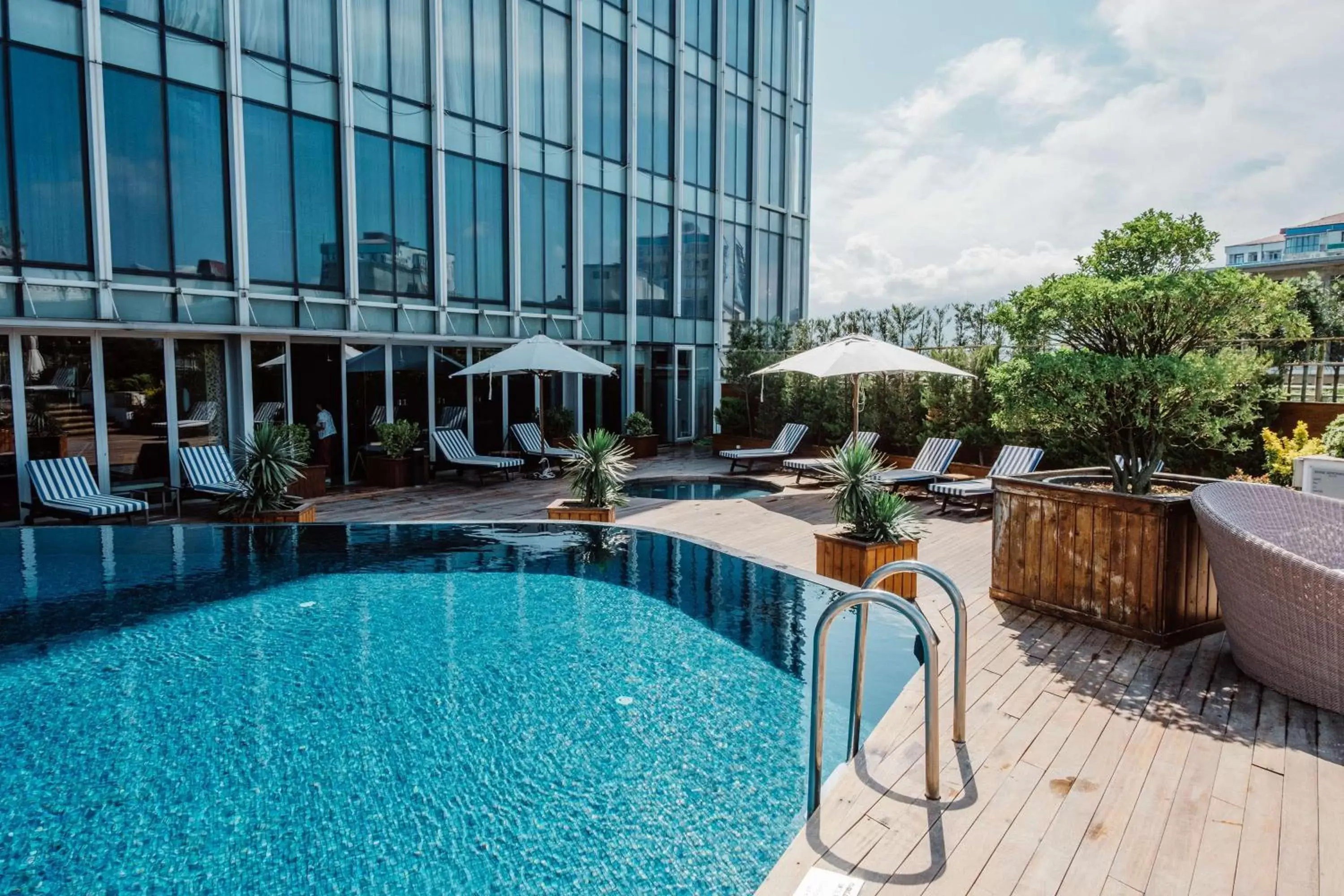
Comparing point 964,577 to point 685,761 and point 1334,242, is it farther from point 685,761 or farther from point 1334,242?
point 1334,242

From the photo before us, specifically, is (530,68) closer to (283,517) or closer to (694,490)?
(694,490)

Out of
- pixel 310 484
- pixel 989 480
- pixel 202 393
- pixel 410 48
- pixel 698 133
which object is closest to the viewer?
pixel 989 480

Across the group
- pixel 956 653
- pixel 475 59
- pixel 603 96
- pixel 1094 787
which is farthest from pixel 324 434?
pixel 1094 787

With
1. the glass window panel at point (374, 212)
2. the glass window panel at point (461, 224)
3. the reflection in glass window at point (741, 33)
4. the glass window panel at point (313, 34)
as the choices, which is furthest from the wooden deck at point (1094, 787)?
the reflection in glass window at point (741, 33)

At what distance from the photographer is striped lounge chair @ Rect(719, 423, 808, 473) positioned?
1486 cm

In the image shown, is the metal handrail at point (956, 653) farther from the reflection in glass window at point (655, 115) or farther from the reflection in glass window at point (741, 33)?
the reflection in glass window at point (741, 33)

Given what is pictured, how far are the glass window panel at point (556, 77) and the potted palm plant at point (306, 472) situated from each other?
25.9 ft

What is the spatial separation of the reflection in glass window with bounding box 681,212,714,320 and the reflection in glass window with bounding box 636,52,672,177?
1352mm

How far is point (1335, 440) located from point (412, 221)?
500 inches

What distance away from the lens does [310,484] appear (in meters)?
11.8

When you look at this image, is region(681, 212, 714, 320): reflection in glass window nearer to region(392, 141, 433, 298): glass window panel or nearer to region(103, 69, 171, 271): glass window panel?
region(392, 141, 433, 298): glass window panel

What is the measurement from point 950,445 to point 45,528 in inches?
450

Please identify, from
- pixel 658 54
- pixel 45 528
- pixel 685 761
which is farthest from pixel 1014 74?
pixel 45 528

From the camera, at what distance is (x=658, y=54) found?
60.4 feet
